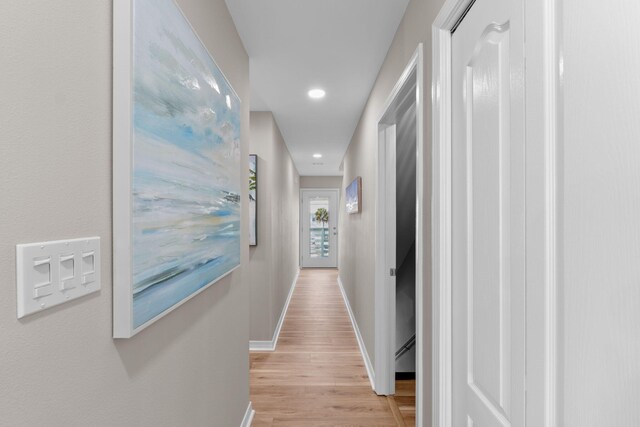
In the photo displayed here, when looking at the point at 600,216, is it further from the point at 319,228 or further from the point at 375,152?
the point at 319,228

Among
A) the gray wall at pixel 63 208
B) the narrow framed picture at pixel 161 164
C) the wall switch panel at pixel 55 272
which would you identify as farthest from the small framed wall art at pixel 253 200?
the wall switch panel at pixel 55 272

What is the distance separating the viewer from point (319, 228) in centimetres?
930

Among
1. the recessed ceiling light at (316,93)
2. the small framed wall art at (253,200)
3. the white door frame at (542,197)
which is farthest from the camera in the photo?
the small framed wall art at (253,200)

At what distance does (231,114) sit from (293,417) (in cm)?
205

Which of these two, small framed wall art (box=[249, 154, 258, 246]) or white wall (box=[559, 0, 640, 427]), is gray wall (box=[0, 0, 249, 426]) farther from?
small framed wall art (box=[249, 154, 258, 246])

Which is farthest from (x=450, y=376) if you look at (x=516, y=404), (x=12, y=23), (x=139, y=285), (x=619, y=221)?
(x=12, y=23)

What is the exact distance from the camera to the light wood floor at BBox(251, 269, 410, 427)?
2.43m

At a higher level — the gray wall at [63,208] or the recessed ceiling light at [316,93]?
the recessed ceiling light at [316,93]

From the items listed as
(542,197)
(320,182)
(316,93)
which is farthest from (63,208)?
(320,182)

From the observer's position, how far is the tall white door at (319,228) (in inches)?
364

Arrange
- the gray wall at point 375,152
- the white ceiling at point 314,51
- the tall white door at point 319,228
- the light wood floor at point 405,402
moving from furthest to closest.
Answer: the tall white door at point 319,228 → the light wood floor at point 405,402 → the white ceiling at point 314,51 → the gray wall at point 375,152

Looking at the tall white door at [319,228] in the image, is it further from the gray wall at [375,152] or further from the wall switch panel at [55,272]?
the wall switch panel at [55,272]

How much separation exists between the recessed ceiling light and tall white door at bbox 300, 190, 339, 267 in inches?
234

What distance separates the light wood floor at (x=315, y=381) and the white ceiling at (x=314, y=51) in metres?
2.51
